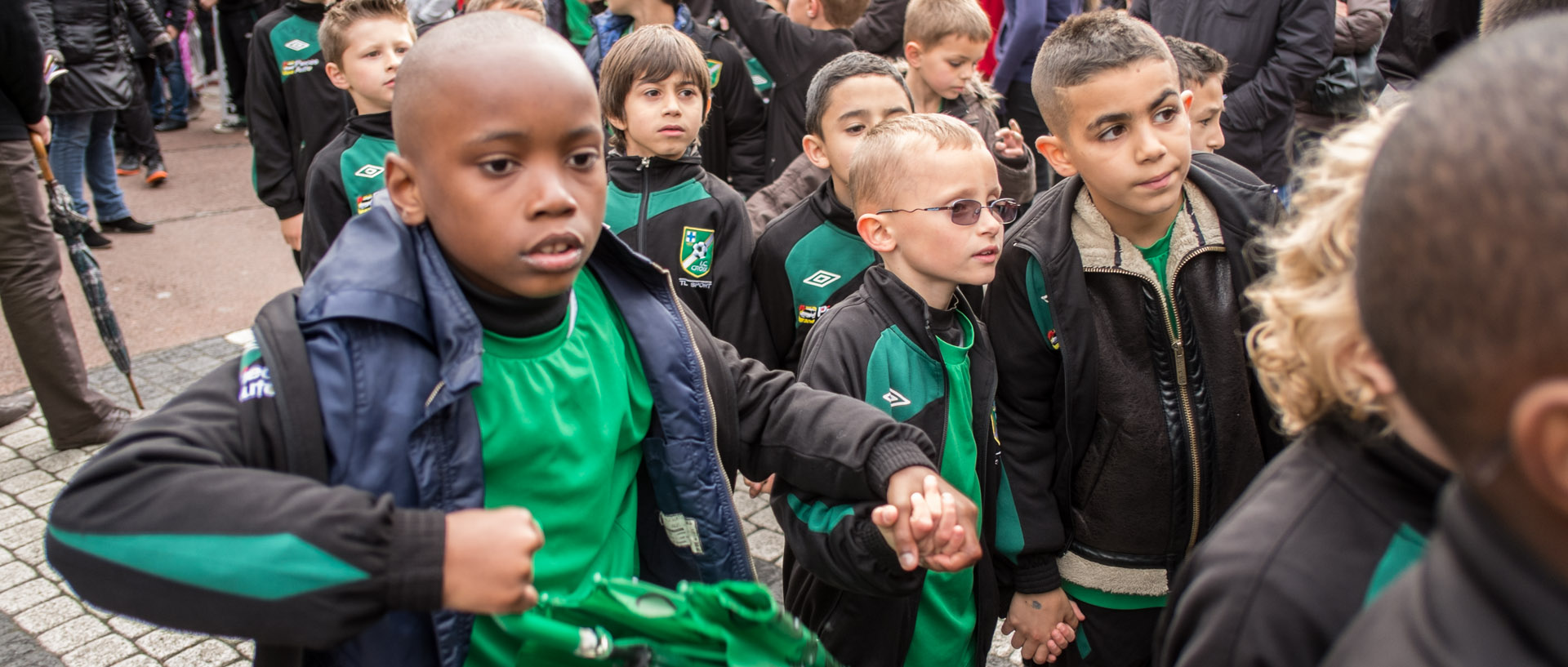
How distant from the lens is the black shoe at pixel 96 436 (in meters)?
4.94

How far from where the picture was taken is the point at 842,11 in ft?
19.6

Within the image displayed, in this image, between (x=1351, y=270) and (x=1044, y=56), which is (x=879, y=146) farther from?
(x=1351, y=270)

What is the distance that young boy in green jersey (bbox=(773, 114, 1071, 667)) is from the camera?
2.41 metres

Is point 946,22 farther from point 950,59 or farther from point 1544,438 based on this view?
point 1544,438

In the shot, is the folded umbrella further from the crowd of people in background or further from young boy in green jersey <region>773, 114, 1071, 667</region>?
young boy in green jersey <region>773, 114, 1071, 667</region>

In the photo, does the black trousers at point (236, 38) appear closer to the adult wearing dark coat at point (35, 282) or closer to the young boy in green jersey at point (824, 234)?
the adult wearing dark coat at point (35, 282)

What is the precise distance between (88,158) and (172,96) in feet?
15.2

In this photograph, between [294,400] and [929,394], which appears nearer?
[294,400]

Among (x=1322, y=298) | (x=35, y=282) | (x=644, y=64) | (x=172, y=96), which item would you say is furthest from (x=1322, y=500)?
(x=172, y=96)

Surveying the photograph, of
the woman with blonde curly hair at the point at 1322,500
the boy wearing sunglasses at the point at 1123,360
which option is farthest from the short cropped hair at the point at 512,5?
the woman with blonde curly hair at the point at 1322,500

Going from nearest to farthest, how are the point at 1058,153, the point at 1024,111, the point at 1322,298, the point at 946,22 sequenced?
the point at 1322,298 < the point at 1058,153 < the point at 946,22 < the point at 1024,111

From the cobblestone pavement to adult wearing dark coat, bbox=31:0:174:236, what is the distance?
3.32 m

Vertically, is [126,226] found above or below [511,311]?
below

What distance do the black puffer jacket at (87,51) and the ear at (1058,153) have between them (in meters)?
7.51
